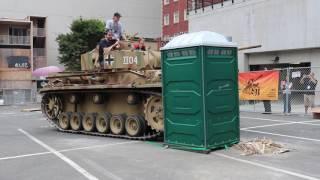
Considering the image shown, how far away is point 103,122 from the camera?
15.9m

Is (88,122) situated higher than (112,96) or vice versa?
(112,96)

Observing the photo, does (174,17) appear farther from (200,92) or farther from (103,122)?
(200,92)

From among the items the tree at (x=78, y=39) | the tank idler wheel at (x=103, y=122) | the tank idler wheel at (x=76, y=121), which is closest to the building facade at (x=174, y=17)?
the tree at (x=78, y=39)

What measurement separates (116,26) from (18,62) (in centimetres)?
4233

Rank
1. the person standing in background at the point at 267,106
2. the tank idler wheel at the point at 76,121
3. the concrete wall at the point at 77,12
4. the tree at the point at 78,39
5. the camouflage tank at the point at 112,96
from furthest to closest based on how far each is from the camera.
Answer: the concrete wall at the point at 77,12 → the tree at the point at 78,39 → the person standing in background at the point at 267,106 → the tank idler wheel at the point at 76,121 → the camouflage tank at the point at 112,96

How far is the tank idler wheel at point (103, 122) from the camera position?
15.6 metres

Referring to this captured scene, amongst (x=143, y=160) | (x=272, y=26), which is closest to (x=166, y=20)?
(x=272, y=26)

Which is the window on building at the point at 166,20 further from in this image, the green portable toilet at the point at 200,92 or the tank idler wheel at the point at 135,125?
Result: the green portable toilet at the point at 200,92

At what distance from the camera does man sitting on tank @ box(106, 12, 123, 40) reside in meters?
15.7

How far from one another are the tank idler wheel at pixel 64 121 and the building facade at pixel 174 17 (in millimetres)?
46014

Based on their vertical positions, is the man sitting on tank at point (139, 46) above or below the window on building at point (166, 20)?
below

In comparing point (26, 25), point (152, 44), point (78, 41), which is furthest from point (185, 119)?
point (26, 25)

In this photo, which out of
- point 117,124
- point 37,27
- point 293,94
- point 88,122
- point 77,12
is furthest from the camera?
point 77,12

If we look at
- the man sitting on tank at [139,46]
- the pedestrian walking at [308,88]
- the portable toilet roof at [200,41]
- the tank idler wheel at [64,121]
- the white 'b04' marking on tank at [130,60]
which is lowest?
the tank idler wheel at [64,121]
